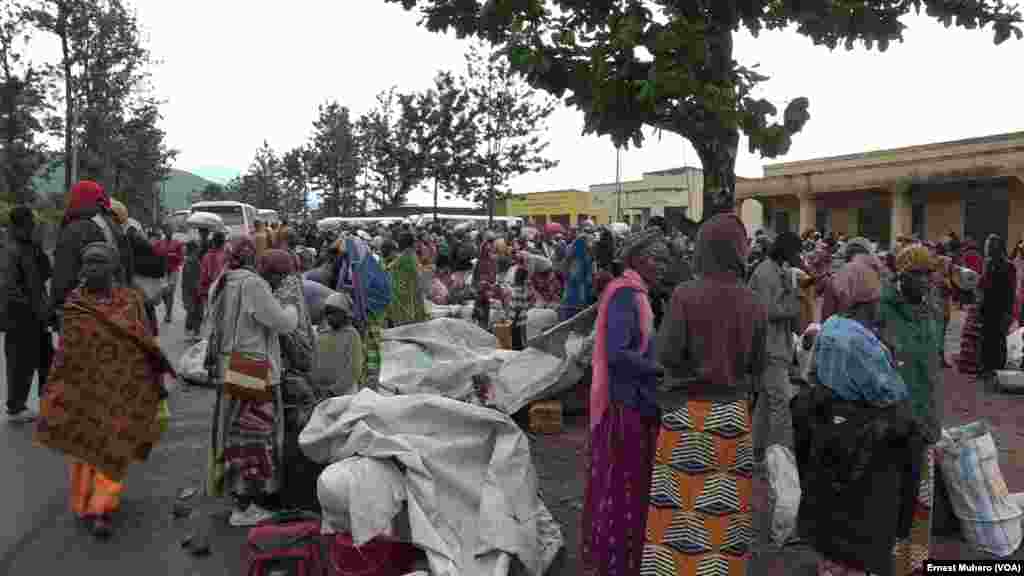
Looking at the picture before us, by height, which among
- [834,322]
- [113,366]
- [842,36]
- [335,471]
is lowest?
[335,471]

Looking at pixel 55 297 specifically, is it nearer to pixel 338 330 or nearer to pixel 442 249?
pixel 338 330

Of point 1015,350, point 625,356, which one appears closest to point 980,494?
point 625,356

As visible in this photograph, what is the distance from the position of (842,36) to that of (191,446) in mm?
6185

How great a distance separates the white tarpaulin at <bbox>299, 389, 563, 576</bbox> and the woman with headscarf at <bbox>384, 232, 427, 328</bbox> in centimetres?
568

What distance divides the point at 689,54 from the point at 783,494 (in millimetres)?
2804

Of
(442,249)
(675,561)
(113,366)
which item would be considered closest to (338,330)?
(113,366)

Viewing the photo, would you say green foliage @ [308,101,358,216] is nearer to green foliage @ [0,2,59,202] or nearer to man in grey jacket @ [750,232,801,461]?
green foliage @ [0,2,59,202]

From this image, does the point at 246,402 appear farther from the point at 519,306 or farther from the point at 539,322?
the point at 519,306

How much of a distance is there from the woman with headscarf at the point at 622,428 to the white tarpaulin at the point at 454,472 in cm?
42

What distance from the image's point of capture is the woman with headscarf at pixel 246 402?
5.34 metres

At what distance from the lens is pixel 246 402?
546 cm

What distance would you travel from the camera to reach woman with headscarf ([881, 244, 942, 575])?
4672mm

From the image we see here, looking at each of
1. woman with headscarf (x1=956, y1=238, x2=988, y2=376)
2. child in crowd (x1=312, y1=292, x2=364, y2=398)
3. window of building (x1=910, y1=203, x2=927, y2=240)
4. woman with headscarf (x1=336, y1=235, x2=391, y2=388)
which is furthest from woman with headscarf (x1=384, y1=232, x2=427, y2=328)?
window of building (x1=910, y1=203, x2=927, y2=240)

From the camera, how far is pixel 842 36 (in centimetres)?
660
